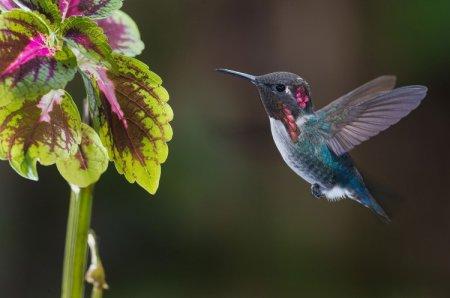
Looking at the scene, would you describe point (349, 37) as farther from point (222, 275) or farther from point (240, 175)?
point (222, 275)

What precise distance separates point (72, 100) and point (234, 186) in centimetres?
211

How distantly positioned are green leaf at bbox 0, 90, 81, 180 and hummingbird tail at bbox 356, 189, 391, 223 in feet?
0.43

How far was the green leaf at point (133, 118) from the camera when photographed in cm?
32

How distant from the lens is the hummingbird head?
0.30m

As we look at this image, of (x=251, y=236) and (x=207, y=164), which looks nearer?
(x=207, y=164)

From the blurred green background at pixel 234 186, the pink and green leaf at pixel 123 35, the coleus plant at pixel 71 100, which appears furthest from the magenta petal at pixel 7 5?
the blurred green background at pixel 234 186

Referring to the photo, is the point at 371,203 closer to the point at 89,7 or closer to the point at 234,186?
the point at 89,7

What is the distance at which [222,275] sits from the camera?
2.53 metres

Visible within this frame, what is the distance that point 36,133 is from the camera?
0.31m

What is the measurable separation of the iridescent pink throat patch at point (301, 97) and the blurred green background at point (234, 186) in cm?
186

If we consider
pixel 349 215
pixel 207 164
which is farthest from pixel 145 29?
pixel 349 215

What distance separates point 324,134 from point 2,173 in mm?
1973

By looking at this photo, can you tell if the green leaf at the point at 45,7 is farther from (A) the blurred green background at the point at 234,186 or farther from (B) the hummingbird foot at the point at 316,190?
(A) the blurred green background at the point at 234,186

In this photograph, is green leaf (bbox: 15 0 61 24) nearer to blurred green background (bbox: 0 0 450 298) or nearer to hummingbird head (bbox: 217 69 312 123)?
hummingbird head (bbox: 217 69 312 123)
